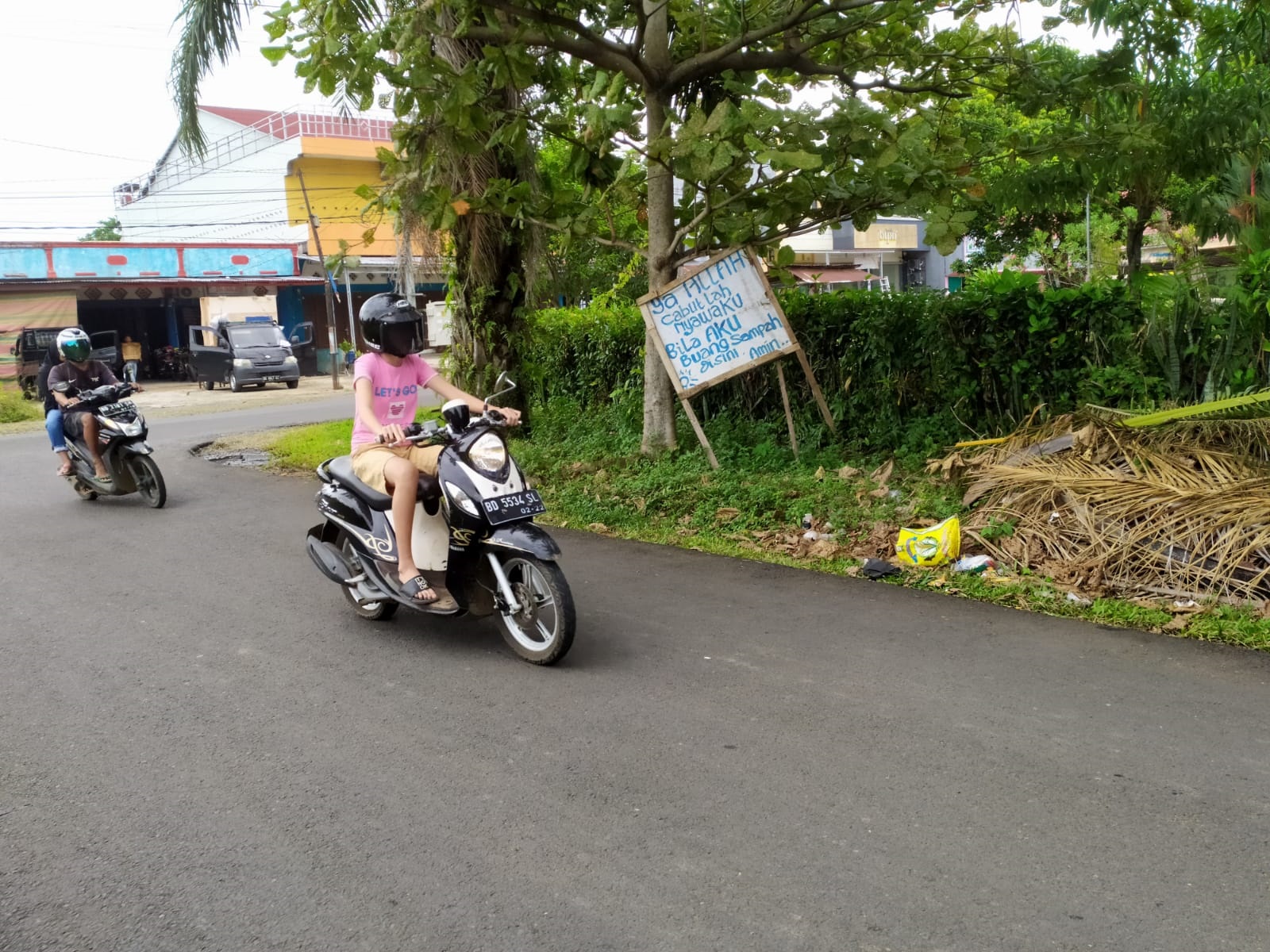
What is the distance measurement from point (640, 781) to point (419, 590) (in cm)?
206

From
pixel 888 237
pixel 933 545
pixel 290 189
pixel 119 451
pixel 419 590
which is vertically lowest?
pixel 933 545

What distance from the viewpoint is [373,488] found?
5832mm

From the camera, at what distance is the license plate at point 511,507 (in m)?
5.23

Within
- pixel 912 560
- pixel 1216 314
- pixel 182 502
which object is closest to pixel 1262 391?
pixel 1216 314

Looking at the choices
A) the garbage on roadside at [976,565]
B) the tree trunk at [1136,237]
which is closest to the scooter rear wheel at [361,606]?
the garbage on roadside at [976,565]

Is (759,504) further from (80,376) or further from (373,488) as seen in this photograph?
(80,376)

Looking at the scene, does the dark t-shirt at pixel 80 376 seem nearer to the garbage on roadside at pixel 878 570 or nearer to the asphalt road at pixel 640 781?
the asphalt road at pixel 640 781

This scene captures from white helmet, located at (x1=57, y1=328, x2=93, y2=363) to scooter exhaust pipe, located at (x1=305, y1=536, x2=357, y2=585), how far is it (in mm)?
5406

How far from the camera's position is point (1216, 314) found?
752 cm

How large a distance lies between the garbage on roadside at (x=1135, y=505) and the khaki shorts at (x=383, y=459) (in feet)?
11.3

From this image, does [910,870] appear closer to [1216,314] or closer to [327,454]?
[1216,314]

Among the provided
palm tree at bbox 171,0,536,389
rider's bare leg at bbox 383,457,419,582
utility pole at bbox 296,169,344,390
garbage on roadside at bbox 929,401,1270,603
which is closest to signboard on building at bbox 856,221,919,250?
utility pole at bbox 296,169,344,390

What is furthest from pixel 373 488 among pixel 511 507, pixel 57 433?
pixel 57 433

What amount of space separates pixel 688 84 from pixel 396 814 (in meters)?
7.66
